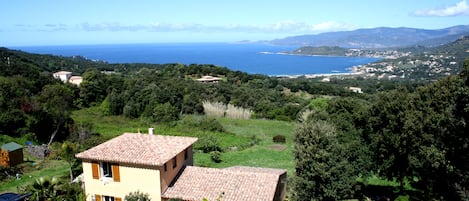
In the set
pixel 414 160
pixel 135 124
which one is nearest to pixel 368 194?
pixel 414 160

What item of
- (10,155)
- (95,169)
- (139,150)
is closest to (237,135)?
(10,155)

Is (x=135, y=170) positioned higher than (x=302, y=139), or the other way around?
(x=302, y=139)

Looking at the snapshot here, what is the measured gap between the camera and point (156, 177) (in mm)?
15125

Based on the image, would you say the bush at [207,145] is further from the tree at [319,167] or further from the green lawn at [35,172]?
the tree at [319,167]

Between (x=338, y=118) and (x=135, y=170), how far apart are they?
10928 millimetres

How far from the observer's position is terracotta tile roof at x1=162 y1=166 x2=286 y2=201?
14.9 metres

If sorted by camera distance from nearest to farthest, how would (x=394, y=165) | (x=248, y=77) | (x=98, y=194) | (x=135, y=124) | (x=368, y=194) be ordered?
(x=98, y=194), (x=394, y=165), (x=368, y=194), (x=135, y=124), (x=248, y=77)

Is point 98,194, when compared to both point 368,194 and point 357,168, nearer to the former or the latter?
point 357,168

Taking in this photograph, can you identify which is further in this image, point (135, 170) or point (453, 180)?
point (135, 170)

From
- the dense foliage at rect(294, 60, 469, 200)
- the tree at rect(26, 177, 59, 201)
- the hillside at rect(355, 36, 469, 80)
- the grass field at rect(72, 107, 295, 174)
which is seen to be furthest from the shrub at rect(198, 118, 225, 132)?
the hillside at rect(355, 36, 469, 80)

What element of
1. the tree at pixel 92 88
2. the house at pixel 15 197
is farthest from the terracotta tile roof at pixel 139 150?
the tree at pixel 92 88

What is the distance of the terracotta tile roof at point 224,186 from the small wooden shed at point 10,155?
1351 centimetres

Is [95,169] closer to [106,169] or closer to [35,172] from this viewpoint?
[106,169]

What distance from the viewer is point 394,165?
18.1m
